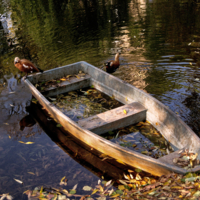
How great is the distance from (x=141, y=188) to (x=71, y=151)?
1.65 metres

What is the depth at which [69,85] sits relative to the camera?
6.01 metres

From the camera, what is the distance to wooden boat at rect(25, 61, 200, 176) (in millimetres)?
3273

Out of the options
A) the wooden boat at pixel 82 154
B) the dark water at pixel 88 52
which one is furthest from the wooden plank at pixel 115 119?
the dark water at pixel 88 52

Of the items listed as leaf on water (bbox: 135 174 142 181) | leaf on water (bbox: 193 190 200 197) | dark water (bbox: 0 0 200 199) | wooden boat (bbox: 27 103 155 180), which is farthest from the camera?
dark water (bbox: 0 0 200 199)

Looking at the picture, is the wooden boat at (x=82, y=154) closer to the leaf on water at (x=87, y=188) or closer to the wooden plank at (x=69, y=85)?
the leaf on water at (x=87, y=188)

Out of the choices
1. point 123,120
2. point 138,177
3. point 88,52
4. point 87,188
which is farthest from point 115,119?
point 88,52

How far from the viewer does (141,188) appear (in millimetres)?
3213

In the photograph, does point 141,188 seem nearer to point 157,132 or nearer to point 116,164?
point 116,164

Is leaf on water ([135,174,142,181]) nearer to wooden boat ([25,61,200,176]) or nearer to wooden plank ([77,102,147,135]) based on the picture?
wooden boat ([25,61,200,176])

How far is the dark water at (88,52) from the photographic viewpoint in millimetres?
4258

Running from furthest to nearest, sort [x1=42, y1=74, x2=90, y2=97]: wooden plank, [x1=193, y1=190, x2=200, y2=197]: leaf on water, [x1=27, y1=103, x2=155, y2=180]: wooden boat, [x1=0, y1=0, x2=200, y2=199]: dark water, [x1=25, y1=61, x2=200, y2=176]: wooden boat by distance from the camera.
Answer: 1. [x1=42, y1=74, x2=90, y2=97]: wooden plank
2. [x1=0, y1=0, x2=200, y2=199]: dark water
3. [x1=27, y1=103, x2=155, y2=180]: wooden boat
4. [x1=25, y1=61, x2=200, y2=176]: wooden boat
5. [x1=193, y1=190, x2=200, y2=197]: leaf on water

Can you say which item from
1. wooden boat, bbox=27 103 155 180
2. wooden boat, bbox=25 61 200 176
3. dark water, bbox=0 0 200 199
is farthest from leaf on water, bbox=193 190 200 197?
dark water, bbox=0 0 200 199

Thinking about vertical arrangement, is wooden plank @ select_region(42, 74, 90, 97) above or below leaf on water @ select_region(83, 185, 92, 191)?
above

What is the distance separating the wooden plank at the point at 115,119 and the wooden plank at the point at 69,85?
5.79ft
